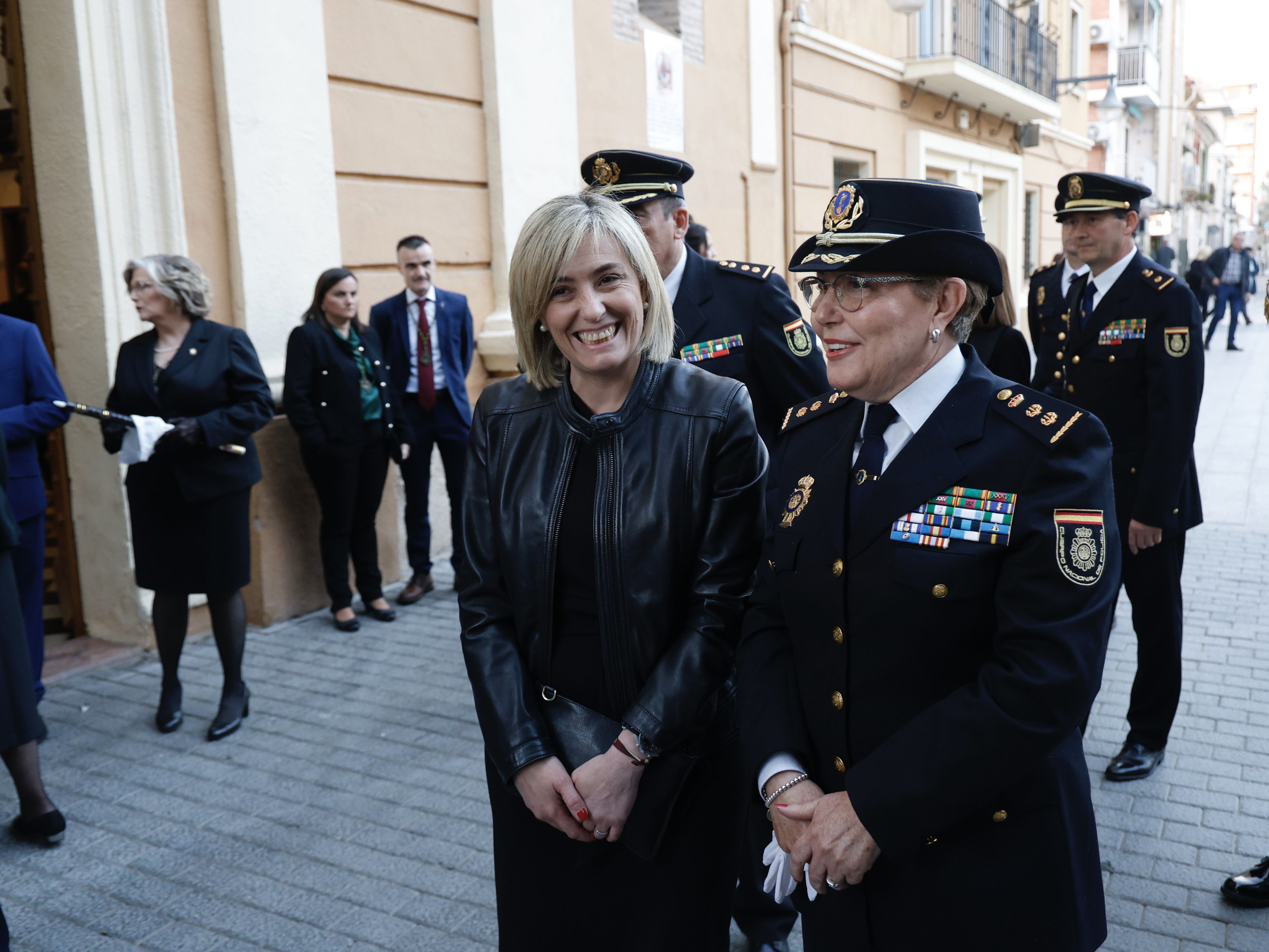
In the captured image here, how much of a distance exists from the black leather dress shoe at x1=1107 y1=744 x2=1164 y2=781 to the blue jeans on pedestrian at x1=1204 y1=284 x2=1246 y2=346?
17.4 m

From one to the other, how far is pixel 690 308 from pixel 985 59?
15303mm

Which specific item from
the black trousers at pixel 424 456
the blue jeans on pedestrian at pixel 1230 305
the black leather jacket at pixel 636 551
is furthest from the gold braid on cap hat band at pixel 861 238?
the blue jeans on pedestrian at pixel 1230 305

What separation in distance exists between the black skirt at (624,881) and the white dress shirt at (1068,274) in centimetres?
319

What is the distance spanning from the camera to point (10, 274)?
20.9 feet

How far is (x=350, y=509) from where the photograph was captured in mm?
6133

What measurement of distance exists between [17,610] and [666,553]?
2694mm

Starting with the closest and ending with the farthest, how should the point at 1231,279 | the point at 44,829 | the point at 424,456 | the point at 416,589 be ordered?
1. the point at 44,829
2. the point at 416,589
3. the point at 424,456
4. the point at 1231,279

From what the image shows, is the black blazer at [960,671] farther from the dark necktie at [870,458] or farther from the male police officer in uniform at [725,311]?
the male police officer in uniform at [725,311]


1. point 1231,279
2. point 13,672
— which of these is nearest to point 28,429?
point 13,672

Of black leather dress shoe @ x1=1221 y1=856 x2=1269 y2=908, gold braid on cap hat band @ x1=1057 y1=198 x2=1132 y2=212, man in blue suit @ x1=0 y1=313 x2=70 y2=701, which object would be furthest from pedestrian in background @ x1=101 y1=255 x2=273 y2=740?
black leather dress shoe @ x1=1221 y1=856 x2=1269 y2=908

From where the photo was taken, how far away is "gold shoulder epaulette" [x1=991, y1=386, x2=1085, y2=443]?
5.51 ft

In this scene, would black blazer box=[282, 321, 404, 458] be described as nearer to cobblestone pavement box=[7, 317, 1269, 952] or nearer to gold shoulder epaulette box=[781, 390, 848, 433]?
cobblestone pavement box=[7, 317, 1269, 952]

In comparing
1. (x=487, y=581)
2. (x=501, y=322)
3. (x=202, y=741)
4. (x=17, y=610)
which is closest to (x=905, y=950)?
(x=487, y=581)

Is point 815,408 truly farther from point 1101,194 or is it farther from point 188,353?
point 188,353
